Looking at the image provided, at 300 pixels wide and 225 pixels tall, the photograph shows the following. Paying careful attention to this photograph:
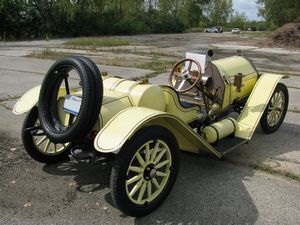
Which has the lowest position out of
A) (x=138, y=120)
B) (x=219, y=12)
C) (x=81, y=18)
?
(x=138, y=120)

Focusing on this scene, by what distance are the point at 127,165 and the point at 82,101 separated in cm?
70

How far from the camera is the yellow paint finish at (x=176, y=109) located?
14.3 ft

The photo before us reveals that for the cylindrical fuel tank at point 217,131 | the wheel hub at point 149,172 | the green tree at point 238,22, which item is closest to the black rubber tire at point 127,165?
the wheel hub at point 149,172

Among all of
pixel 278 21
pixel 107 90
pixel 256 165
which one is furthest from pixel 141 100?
pixel 278 21

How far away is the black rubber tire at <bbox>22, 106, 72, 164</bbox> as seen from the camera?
4.28 meters

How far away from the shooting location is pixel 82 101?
11.2ft

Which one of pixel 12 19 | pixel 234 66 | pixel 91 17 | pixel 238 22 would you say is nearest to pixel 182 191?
pixel 234 66

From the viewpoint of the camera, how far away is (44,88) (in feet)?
12.8

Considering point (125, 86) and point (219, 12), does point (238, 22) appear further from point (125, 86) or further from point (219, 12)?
point (125, 86)

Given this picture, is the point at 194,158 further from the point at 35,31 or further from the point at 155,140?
the point at 35,31

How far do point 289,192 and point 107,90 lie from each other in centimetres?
224

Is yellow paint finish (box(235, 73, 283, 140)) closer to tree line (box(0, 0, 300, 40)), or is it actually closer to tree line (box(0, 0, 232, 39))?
tree line (box(0, 0, 300, 40))

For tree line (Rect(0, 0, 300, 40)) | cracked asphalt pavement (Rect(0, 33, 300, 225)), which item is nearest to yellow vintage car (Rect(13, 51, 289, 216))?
cracked asphalt pavement (Rect(0, 33, 300, 225))

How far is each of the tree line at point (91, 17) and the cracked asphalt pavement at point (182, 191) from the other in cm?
2827
